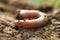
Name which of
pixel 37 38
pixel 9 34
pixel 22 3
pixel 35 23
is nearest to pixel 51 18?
pixel 35 23

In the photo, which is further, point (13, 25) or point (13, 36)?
point (13, 25)

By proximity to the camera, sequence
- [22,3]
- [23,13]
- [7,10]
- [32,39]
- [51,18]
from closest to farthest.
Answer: [32,39] → [51,18] → [23,13] → [7,10] → [22,3]

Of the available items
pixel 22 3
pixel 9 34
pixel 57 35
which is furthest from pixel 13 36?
pixel 22 3

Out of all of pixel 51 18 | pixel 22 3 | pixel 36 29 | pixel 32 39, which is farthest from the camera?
pixel 22 3

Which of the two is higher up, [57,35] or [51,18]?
[51,18]

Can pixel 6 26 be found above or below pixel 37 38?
above

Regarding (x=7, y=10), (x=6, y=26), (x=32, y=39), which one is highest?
(x=7, y=10)

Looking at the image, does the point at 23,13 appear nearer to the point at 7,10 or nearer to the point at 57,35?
the point at 57,35

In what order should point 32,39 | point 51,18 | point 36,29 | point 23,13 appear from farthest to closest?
point 23,13 → point 51,18 → point 36,29 → point 32,39

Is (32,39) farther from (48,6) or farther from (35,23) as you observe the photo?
(48,6)
